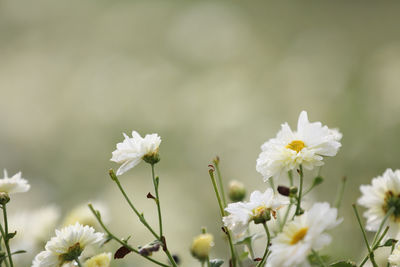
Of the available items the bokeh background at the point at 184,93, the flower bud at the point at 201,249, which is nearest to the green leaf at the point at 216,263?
the flower bud at the point at 201,249

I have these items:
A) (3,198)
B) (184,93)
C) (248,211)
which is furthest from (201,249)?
(184,93)

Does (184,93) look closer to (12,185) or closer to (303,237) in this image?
(12,185)

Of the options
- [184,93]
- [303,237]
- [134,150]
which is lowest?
[303,237]

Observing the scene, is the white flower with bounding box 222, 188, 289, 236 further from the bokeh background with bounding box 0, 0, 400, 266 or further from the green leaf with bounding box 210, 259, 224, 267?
the bokeh background with bounding box 0, 0, 400, 266

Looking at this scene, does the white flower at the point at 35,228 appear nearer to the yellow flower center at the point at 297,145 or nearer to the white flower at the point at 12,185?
the white flower at the point at 12,185

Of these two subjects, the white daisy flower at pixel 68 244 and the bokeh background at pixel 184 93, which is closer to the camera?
the white daisy flower at pixel 68 244

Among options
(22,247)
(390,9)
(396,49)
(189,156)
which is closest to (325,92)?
(396,49)
